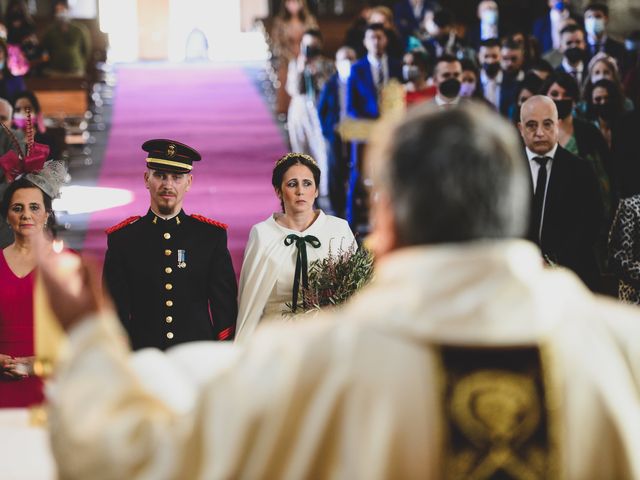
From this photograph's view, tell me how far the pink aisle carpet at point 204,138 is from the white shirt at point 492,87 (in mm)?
2206

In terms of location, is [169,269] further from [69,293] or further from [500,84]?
[500,84]

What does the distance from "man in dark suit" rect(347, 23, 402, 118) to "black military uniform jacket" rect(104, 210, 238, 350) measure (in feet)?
16.6

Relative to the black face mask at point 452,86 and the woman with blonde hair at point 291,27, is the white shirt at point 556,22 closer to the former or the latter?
the woman with blonde hair at point 291,27

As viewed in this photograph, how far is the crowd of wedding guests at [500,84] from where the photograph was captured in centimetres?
812

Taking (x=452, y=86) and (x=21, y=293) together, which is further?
(x=452, y=86)

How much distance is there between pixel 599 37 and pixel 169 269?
25.5ft

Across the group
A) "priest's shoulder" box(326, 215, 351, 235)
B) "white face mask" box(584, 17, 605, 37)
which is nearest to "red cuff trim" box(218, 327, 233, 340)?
"priest's shoulder" box(326, 215, 351, 235)

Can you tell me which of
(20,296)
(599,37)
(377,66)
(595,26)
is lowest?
(20,296)

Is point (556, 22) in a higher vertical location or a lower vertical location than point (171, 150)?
higher

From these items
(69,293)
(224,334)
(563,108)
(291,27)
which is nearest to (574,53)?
(563,108)

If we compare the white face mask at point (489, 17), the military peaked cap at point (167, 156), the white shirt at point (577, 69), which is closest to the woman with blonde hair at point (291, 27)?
the white face mask at point (489, 17)

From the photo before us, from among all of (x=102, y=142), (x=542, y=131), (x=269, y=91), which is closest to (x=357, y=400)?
(x=542, y=131)

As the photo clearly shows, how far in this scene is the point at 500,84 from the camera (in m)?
10.9

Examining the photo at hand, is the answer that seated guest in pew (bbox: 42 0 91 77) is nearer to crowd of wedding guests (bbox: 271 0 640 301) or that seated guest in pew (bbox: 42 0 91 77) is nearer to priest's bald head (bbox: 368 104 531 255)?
crowd of wedding guests (bbox: 271 0 640 301)
